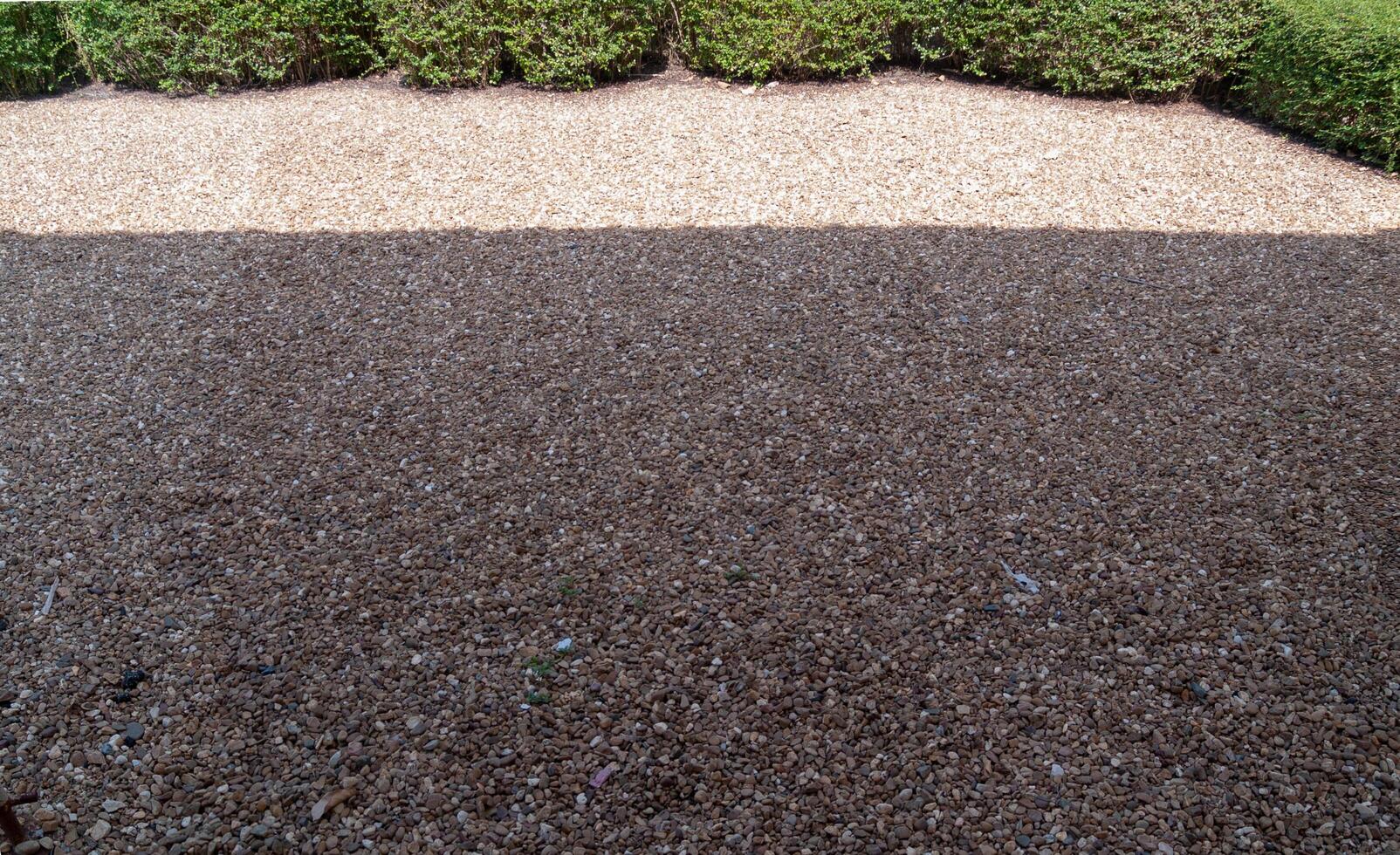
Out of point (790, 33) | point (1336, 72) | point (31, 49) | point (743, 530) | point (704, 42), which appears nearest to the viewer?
point (743, 530)

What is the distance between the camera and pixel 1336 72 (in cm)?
599

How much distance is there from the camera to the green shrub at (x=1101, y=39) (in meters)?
6.70

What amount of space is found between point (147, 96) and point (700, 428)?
22.7ft

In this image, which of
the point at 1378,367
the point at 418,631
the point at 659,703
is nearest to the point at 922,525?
the point at 659,703

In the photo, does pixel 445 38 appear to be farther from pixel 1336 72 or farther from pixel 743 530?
pixel 1336 72

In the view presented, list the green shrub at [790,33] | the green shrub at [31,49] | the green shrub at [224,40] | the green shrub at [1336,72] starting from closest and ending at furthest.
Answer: the green shrub at [1336,72]
the green shrub at [790,33]
the green shrub at [224,40]
the green shrub at [31,49]

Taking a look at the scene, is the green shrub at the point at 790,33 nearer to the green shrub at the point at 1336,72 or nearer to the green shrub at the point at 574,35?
the green shrub at the point at 574,35

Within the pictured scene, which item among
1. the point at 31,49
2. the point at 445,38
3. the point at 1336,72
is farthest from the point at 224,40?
the point at 1336,72

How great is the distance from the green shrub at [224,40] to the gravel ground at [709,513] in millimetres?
2391

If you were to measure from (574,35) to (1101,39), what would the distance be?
391 cm

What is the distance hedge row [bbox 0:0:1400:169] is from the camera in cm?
665

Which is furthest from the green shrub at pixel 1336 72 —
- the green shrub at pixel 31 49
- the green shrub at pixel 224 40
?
the green shrub at pixel 31 49

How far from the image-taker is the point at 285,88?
26.3 ft

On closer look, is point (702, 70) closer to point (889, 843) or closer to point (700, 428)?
point (700, 428)
